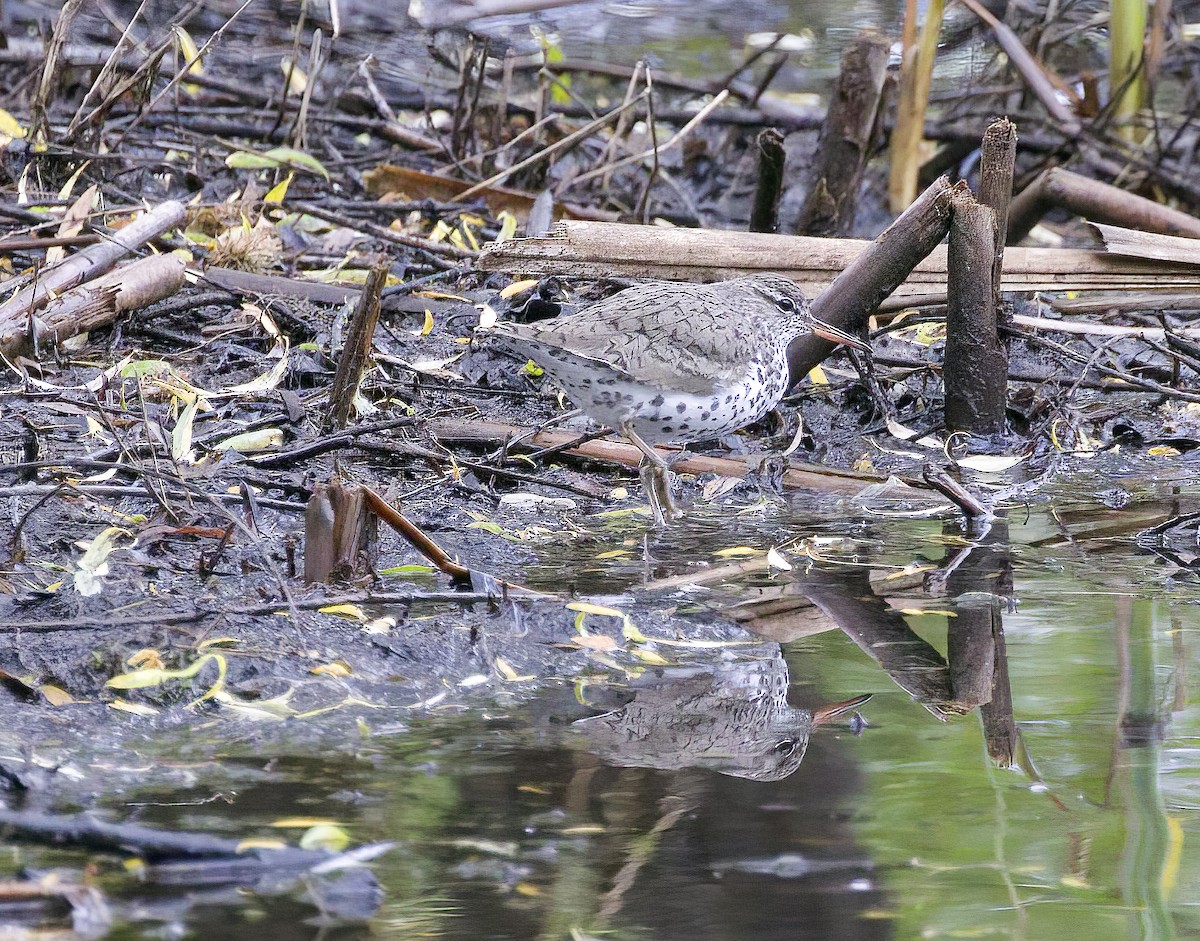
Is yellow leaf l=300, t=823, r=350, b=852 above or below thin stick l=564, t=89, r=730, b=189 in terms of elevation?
below

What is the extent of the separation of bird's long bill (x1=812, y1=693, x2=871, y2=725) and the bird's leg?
1815 mm

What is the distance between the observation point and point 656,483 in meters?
5.36

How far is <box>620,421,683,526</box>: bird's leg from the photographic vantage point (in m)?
5.26

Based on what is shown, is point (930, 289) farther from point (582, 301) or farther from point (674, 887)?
point (674, 887)

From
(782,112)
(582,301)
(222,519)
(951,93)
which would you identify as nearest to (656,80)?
(782,112)

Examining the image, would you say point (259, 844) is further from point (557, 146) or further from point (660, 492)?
point (557, 146)

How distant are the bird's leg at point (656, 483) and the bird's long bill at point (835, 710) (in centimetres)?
181

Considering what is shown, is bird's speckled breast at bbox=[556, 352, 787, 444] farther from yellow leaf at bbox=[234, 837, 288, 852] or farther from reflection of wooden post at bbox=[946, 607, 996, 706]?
yellow leaf at bbox=[234, 837, 288, 852]

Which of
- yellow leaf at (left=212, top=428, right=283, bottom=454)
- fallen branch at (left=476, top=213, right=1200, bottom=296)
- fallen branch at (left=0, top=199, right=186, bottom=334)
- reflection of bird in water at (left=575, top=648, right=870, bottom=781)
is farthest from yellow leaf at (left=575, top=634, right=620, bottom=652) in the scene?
fallen branch at (left=0, top=199, right=186, bottom=334)

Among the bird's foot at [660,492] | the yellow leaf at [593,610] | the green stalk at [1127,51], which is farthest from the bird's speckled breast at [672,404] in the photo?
the green stalk at [1127,51]

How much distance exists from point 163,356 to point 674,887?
14.5 ft

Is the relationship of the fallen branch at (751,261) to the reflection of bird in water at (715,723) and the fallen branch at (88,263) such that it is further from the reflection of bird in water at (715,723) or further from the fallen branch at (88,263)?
the reflection of bird in water at (715,723)

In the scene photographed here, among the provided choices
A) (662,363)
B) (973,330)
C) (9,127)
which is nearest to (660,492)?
(662,363)

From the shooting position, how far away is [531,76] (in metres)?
11.2
